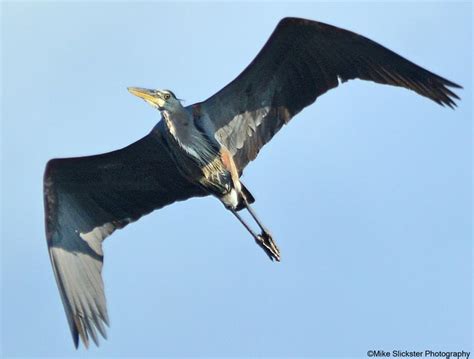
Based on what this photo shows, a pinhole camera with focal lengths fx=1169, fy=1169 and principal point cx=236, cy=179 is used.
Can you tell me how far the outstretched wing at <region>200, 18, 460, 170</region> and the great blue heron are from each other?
0.04ft

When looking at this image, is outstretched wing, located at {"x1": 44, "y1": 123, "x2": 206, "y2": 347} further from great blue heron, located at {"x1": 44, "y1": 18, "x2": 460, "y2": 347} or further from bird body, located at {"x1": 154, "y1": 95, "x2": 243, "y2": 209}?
bird body, located at {"x1": 154, "y1": 95, "x2": 243, "y2": 209}

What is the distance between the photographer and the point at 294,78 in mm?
15258

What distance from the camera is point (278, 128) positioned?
15430 mm

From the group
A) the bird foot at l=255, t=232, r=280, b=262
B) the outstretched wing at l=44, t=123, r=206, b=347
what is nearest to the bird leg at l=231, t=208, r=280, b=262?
the bird foot at l=255, t=232, r=280, b=262

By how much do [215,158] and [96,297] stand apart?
257cm

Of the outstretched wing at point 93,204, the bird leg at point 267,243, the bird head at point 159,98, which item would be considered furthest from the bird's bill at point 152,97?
the bird leg at point 267,243

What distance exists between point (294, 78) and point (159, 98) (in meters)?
1.79

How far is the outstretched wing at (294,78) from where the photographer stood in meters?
14.8

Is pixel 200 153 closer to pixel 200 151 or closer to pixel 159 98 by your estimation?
Result: pixel 200 151

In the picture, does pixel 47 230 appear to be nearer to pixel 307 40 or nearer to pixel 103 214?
pixel 103 214

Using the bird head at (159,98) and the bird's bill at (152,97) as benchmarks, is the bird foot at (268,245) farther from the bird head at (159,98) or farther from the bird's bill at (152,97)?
the bird's bill at (152,97)

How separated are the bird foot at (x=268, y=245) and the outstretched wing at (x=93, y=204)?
1086 millimetres

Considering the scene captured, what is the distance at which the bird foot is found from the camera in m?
15.3

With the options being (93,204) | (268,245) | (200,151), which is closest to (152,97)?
(200,151)
